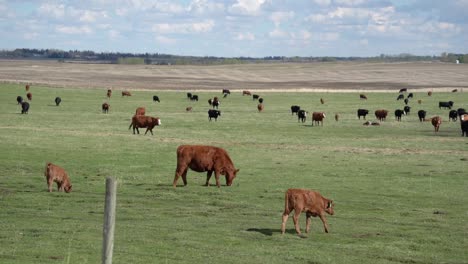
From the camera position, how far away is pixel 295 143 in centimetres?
4125

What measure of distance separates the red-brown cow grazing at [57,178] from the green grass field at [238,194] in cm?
28

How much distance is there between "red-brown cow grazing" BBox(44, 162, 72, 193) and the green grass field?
28 centimetres

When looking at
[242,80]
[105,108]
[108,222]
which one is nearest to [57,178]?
[108,222]

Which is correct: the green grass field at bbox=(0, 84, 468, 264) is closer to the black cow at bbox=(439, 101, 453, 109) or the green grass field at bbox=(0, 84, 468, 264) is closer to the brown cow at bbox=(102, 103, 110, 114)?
the brown cow at bbox=(102, 103, 110, 114)

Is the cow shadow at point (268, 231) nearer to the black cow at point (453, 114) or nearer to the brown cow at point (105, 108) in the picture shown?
the black cow at point (453, 114)

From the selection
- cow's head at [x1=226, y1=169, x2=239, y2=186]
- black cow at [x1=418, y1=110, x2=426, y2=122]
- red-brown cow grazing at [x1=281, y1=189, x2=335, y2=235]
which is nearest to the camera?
red-brown cow grazing at [x1=281, y1=189, x2=335, y2=235]

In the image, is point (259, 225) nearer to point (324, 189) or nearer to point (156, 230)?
point (156, 230)

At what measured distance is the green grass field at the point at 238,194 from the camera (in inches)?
634

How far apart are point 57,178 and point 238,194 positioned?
16.7 ft

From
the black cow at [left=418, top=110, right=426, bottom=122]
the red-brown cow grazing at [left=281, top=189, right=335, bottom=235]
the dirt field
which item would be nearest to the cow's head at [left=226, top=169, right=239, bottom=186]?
the red-brown cow grazing at [left=281, top=189, right=335, bottom=235]

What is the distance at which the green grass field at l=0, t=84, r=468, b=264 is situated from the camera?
1609cm

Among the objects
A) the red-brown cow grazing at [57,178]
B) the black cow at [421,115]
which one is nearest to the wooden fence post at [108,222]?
the red-brown cow grazing at [57,178]

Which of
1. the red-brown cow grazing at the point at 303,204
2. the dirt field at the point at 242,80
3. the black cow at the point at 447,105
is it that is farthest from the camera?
the dirt field at the point at 242,80

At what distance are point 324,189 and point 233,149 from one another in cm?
1235
